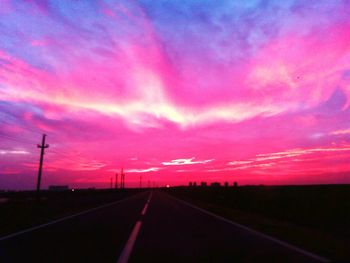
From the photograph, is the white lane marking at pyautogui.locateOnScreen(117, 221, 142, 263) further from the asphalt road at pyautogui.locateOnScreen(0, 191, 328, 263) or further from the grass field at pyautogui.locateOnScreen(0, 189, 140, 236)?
the grass field at pyautogui.locateOnScreen(0, 189, 140, 236)

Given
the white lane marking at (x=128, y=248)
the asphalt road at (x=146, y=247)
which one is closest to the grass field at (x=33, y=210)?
the asphalt road at (x=146, y=247)

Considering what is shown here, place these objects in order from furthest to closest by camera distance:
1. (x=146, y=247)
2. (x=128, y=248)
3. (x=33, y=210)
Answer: (x=33, y=210) → (x=146, y=247) → (x=128, y=248)

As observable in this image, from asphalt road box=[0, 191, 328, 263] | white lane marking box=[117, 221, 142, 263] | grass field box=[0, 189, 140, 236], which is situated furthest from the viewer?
grass field box=[0, 189, 140, 236]

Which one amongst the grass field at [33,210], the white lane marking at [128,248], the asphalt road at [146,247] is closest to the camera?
the white lane marking at [128,248]

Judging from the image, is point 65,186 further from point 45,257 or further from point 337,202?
point 45,257

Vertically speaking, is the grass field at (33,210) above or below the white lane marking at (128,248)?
above

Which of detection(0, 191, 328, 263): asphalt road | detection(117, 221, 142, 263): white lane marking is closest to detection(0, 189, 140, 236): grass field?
detection(0, 191, 328, 263): asphalt road

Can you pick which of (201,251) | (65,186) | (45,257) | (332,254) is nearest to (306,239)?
(332,254)

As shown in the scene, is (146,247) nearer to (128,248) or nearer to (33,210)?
(128,248)

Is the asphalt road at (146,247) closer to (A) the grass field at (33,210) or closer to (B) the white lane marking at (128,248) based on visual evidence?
(B) the white lane marking at (128,248)

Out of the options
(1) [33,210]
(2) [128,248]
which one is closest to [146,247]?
(2) [128,248]

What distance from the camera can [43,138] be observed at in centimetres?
5175

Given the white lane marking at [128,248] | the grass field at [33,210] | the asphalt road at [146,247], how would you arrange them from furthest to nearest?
the grass field at [33,210]
the asphalt road at [146,247]
the white lane marking at [128,248]

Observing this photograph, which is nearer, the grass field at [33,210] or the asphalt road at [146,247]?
the asphalt road at [146,247]
